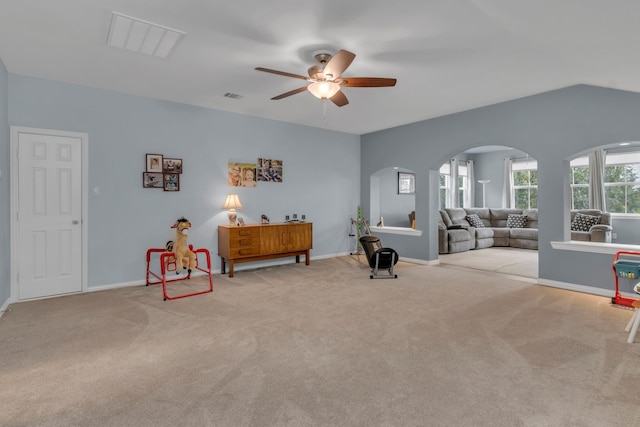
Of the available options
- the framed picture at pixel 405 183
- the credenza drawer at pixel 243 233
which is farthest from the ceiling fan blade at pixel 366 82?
the framed picture at pixel 405 183

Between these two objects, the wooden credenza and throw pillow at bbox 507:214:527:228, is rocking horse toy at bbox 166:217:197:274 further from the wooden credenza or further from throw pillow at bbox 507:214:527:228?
throw pillow at bbox 507:214:527:228

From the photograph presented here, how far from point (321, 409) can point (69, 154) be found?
4.53 m

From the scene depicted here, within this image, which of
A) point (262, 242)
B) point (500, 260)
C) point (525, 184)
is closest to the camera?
point (262, 242)

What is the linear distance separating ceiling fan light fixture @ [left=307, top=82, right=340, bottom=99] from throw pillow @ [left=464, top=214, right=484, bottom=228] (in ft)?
22.6

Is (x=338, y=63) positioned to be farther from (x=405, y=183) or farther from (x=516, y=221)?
(x=516, y=221)

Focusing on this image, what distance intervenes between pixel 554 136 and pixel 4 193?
22.9 feet

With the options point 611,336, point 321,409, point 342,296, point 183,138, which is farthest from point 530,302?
point 183,138

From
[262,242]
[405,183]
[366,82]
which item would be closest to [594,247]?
[366,82]

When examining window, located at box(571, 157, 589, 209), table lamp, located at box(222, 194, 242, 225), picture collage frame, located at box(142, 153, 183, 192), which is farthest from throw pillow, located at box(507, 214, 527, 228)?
picture collage frame, located at box(142, 153, 183, 192)

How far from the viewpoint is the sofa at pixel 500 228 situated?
23.6ft

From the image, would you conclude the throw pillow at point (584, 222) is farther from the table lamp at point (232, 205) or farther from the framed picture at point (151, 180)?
the framed picture at point (151, 180)

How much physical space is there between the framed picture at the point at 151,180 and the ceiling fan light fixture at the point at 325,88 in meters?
2.95

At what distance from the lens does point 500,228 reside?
9.16 meters

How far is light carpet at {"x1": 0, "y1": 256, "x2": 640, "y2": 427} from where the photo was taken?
Result: 1898 millimetres
